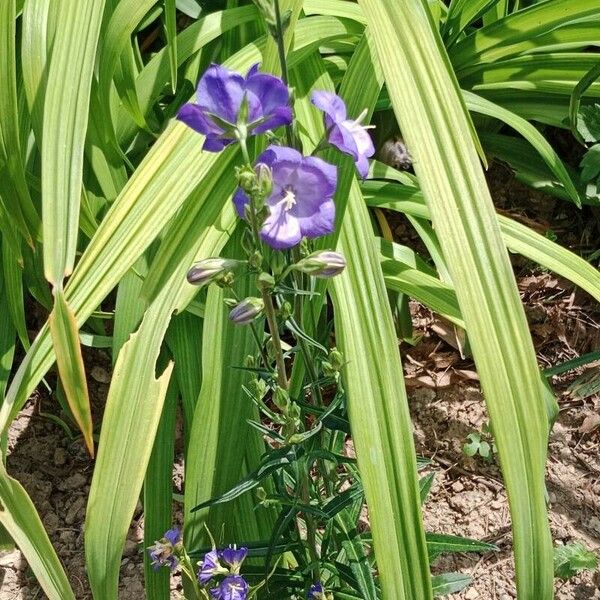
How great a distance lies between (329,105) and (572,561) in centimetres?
95

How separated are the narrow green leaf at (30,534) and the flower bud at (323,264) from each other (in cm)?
48

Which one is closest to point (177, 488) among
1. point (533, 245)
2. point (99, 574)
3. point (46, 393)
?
point (46, 393)

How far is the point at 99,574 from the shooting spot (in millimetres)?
994

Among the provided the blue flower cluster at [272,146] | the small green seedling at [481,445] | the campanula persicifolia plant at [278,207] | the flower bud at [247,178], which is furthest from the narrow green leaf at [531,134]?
the flower bud at [247,178]

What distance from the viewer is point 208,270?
0.80m

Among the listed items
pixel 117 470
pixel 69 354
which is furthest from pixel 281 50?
pixel 117 470

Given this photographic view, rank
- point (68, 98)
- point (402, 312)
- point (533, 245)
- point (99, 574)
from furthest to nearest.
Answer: point (402, 312), point (533, 245), point (68, 98), point (99, 574)

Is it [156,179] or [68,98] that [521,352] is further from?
[68,98]

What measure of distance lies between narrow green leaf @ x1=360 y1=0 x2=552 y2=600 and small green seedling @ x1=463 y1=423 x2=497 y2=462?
0.68 m

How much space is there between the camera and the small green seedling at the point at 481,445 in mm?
1523

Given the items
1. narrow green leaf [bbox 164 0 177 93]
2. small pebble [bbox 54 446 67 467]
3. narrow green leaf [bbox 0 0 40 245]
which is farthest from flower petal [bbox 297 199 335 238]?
small pebble [bbox 54 446 67 467]

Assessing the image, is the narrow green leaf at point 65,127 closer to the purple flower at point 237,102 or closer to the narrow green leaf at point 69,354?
the narrow green leaf at point 69,354

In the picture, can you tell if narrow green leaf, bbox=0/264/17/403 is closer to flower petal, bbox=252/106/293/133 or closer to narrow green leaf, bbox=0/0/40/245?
narrow green leaf, bbox=0/0/40/245

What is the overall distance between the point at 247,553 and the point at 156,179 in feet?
1.73
